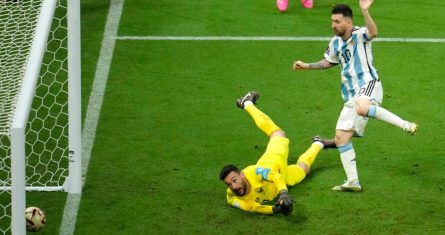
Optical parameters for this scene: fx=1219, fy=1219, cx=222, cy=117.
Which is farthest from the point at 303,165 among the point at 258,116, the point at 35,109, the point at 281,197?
the point at 35,109

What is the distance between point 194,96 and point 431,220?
3.16 m

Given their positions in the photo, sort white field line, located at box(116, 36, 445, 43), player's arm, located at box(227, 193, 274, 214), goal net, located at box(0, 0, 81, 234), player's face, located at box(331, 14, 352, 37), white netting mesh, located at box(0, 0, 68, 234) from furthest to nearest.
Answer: white field line, located at box(116, 36, 445, 43), player's face, located at box(331, 14, 352, 37), white netting mesh, located at box(0, 0, 68, 234), player's arm, located at box(227, 193, 274, 214), goal net, located at box(0, 0, 81, 234)

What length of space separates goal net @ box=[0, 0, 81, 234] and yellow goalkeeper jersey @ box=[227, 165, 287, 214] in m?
1.32

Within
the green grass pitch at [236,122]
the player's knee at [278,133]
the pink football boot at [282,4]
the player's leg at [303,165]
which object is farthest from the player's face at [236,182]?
the pink football boot at [282,4]

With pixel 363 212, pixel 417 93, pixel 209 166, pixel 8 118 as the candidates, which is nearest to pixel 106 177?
pixel 209 166

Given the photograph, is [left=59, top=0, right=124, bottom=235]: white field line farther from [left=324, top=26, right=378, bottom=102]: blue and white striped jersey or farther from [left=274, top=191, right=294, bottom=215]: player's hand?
[left=324, top=26, right=378, bottom=102]: blue and white striped jersey

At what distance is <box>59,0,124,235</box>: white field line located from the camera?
9320mm

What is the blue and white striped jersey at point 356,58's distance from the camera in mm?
9539

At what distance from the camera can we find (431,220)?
922cm

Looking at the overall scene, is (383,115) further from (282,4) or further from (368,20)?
(282,4)

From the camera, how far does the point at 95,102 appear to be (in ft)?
37.4

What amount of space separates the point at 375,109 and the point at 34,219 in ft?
8.80

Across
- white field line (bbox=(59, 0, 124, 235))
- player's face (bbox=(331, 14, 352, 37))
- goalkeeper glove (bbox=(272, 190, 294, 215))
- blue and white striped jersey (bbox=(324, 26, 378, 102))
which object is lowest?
white field line (bbox=(59, 0, 124, 235))

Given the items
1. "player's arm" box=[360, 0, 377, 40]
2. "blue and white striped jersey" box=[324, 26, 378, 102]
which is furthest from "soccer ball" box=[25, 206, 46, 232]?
"player's arm" box=[360, 0, 377, 40]
